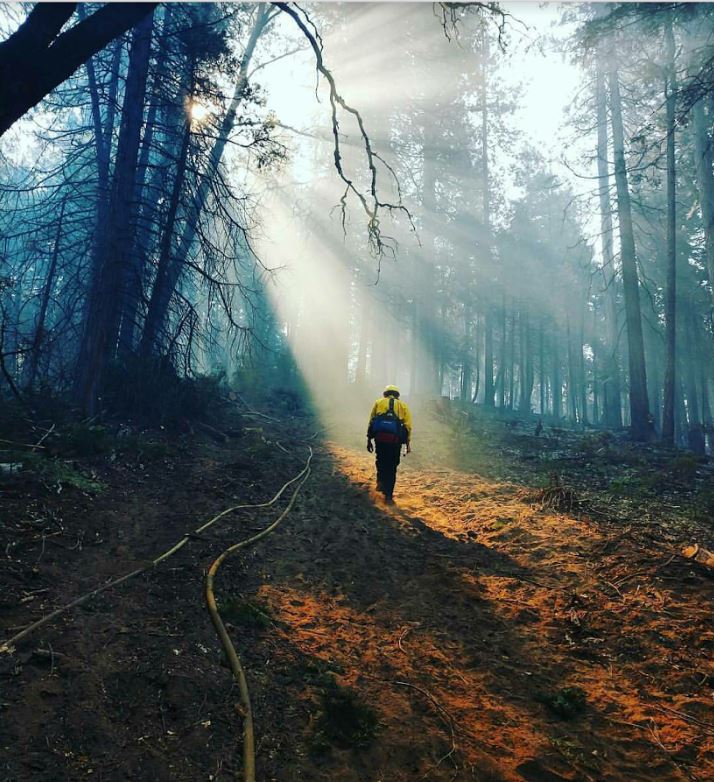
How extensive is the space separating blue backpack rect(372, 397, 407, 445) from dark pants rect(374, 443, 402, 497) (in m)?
0.12

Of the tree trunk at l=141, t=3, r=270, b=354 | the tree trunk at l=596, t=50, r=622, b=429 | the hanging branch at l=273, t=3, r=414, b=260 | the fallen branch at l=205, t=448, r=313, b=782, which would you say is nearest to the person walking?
the fallen branch at l=205, t=448, r=313, b=782

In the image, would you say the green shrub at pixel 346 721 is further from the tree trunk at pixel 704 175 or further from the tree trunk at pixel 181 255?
the tree trunk at pixel 704 175

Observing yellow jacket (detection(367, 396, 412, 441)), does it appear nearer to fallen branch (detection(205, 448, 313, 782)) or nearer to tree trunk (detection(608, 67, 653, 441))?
fallen branch (detection(205, 448, 313, 782))

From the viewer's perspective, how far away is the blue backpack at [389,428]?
893cm

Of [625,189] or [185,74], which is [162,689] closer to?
[185,74]

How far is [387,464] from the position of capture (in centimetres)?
904

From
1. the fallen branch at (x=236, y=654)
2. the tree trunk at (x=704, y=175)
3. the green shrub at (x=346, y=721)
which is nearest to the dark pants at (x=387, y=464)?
the fallen branch at (x=236, y=654)

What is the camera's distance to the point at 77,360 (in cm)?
870

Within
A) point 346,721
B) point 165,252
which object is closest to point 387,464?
point 165,252

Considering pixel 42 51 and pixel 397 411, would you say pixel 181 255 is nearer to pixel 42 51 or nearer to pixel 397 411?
pixel 397 411

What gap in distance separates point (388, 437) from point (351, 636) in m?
4.71

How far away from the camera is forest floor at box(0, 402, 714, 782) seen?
3.02 metres

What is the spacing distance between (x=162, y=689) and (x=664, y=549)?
599 centimetres

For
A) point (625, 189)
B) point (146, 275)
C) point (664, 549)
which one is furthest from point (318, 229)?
point (664, 549)
